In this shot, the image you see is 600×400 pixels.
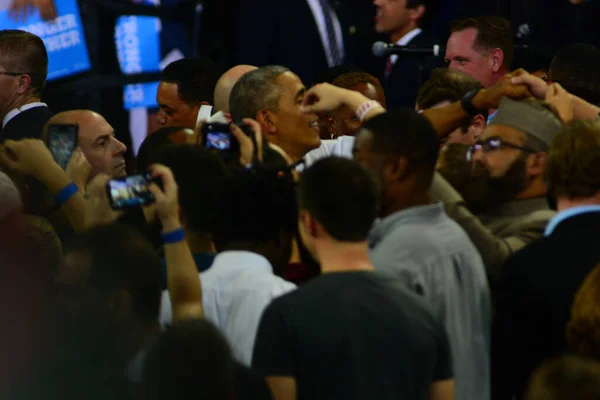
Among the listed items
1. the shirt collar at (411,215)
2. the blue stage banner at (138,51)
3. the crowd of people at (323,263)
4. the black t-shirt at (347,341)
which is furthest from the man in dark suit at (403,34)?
the black t-shirt at (347,341)

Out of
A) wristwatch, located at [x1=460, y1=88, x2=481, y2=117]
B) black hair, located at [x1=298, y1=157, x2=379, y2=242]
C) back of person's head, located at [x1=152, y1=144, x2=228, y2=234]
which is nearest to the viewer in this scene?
black hair, located at [x1=298, y1=157, x2=379, y2=242]

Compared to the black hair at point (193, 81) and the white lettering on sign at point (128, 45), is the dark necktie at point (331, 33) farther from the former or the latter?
the black hair at point (193, 81)

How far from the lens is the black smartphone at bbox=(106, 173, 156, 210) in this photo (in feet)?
10.3

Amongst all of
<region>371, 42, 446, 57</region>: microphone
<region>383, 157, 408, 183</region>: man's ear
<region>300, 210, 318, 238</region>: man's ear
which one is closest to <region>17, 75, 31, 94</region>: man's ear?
<region>371, 42, 446, 57</region>: microphone

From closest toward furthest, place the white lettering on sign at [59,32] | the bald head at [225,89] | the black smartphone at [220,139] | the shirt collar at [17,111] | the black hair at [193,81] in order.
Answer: the black smartphone at [220,139]
the bald head at [225,89]
the shirt collar at [17,111]
the black hair at [193,81]
the white lettering on sign at [59,32]

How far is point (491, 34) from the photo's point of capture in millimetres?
5379

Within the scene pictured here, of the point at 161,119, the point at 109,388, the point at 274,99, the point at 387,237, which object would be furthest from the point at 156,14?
the point at 109,388

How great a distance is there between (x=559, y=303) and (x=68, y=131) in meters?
1.86

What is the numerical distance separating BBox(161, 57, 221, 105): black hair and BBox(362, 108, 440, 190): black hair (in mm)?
2376

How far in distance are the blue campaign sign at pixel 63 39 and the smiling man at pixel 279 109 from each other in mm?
3499

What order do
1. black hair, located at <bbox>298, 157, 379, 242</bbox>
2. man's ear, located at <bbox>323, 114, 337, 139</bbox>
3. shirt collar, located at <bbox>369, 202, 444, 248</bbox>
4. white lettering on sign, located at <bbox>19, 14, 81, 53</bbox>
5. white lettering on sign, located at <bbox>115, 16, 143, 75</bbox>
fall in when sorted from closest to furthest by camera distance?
black hair, located at <bbox>298, 157, 379, 242</bbox>
shirt collar, located at <bbox>369, 202, 444, 248</bbox>
man's ear, located at <bbox>323, 114, 337, 139</bbox>
white lettering on sign, located at <bbox>19, 14, 81, 53</bbox>
white lettering on sign, located at <bbox>115, 16, 143, 75</bbox>

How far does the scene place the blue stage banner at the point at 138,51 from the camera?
840 centimetres

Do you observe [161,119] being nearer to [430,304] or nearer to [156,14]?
[430,304]

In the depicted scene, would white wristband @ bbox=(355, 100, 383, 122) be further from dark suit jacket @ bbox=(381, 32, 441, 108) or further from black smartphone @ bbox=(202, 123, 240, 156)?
dark suit jacket @ bbox=(381, 32, 441, 108)
